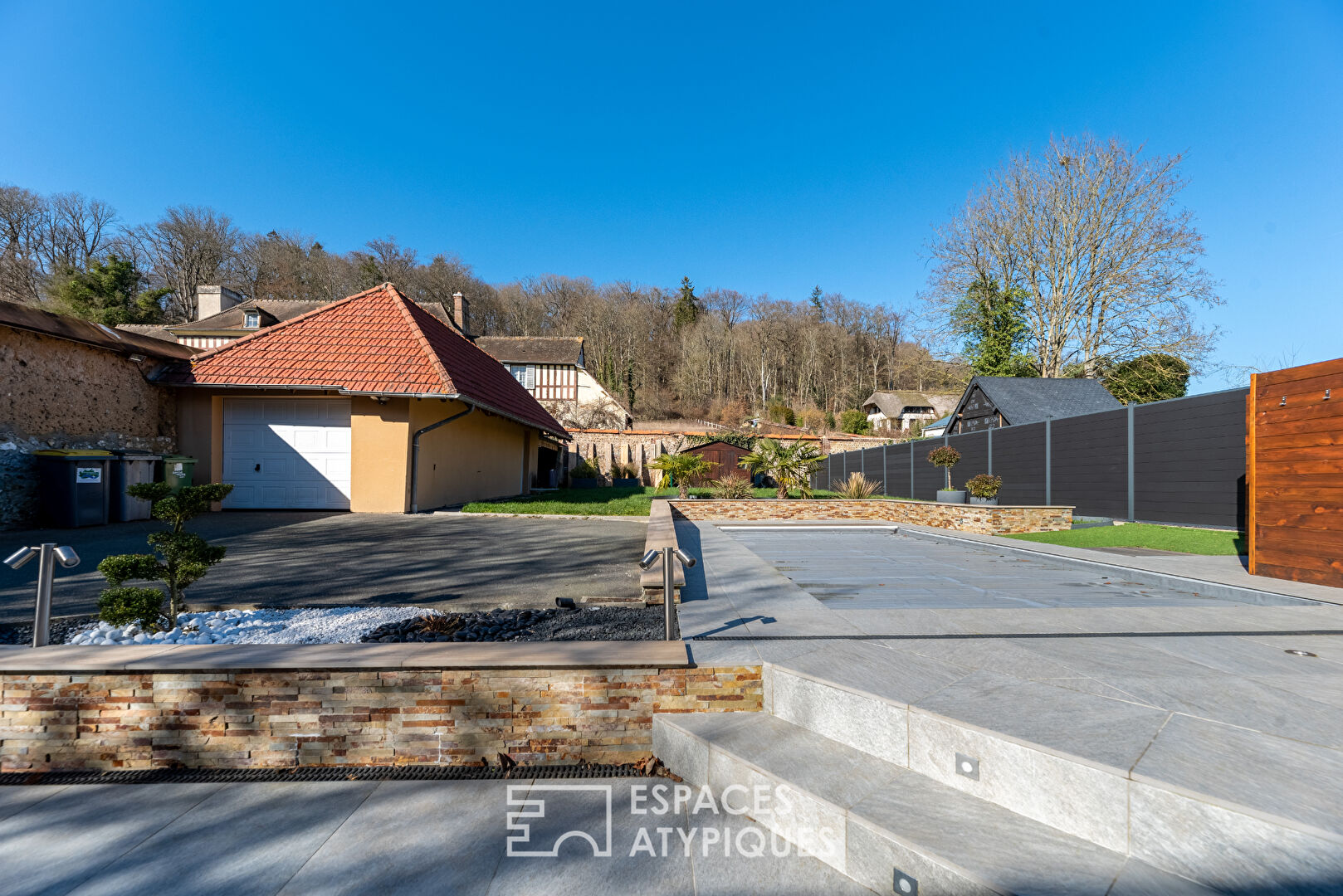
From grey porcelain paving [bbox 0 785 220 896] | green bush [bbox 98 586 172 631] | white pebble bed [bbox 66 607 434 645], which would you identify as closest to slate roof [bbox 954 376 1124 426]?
white pebble bed [bbox 66 607 434 645]

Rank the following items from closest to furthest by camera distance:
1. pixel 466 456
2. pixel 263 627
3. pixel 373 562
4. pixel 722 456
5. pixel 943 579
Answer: pixel 263 627 < pixel 943 579 < pixel 373 562 < pixel 466 456 < pixel 722 456

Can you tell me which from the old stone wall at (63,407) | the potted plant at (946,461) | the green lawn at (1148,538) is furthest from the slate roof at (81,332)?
the green lawn at (1148,538)

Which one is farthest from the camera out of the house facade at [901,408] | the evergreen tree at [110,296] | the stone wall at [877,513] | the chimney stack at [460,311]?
the house facade at [901,408]

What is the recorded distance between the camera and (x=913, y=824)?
5.93ft

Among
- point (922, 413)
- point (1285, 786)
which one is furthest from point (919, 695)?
point (922, 413)

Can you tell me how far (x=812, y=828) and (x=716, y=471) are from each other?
64.7ft

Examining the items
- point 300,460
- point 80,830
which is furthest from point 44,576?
point 300,460

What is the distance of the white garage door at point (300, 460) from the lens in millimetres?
10828

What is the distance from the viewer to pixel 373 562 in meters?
6.06

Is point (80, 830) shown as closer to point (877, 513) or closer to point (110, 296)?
point (877, 513)

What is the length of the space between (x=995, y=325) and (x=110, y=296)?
132 ft

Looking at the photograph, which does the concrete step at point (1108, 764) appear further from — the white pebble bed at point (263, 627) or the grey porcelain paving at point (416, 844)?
the white pebble bed at point (263, 627)

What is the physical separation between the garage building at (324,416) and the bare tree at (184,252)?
26.3 metres

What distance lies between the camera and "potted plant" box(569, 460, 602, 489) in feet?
74.2
